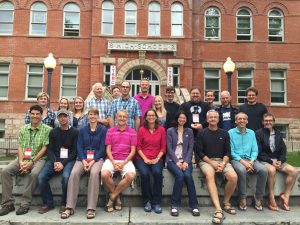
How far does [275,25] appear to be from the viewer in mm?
21828

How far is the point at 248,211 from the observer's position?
604 cm

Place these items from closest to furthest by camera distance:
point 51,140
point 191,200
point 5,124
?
point 191,200, point 51,140, point 5,124

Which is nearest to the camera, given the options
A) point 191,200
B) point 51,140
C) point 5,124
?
point 191,200

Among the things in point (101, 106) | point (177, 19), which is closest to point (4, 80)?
point (177, 19)

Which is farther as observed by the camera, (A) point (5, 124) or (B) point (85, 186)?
(A) point (5, 124)

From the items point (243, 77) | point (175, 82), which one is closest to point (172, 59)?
point (175, 82)

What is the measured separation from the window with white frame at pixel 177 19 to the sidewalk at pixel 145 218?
1634 centimetres

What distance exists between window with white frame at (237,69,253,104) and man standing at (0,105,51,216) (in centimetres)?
1702

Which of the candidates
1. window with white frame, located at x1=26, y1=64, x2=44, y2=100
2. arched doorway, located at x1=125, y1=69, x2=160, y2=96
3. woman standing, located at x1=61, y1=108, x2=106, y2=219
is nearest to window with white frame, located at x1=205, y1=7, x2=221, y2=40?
arched doorway, located at x1=125, y1=69, x2=160, y2=96

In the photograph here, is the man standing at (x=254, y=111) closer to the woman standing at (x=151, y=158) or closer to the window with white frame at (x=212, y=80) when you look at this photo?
the woman standing at (x=151, y=158)

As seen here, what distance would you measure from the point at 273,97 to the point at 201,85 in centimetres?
488

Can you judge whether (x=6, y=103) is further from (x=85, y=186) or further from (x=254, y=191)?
(x=254, y=191)

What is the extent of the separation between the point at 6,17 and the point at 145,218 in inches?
782

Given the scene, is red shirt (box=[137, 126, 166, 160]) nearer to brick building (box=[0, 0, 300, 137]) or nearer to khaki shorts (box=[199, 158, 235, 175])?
khaki shorts (box=[199, 158, 235, 175])
